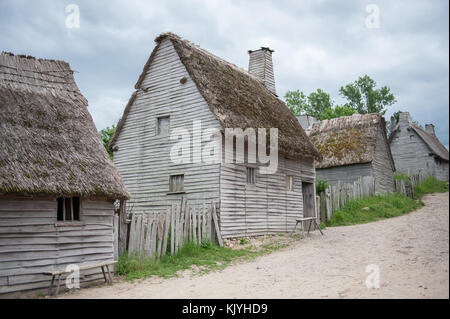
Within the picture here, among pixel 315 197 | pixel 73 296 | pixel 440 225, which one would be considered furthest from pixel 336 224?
pixel 73 296

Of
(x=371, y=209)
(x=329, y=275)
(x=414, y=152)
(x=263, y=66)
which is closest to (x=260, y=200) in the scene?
(x=329, y=275)

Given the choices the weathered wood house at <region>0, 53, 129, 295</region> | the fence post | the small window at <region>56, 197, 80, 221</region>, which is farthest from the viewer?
the fence post

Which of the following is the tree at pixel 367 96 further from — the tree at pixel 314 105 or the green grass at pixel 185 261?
the green grass at pixel 185 261

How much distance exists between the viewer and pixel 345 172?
26.0 m

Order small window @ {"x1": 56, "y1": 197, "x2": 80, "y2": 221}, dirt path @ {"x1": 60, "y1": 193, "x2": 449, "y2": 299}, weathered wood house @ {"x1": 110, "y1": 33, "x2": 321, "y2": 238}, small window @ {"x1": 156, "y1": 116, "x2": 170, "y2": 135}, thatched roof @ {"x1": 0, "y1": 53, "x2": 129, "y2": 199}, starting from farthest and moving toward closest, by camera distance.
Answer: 1. small window @ {"x1": 156, "y1": 116, "x2": 170, "y2": 135}
2. weathered wood house @ {"x1": 110, "y1": 33, "x2": 321, "y2": 238}
3. small window @ {"x1": 56, "y1": 197, "x2": 80, "y2": 221}
4. thatched roof @ {"x1": 0, "y1": 53, "x2": 129, "y2": 199}
5. dirt path @ {"x1": 60, "y1": 193, "x2": 449, "y2": 299}

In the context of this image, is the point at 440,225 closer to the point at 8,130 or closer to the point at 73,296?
the point at 73,296

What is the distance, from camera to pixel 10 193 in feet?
28.3

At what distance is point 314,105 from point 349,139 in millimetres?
22730

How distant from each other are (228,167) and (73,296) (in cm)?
715

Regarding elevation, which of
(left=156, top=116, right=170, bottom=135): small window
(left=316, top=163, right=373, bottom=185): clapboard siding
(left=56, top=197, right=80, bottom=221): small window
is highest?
(left=156, top=116, right=170, bottom=135): small window

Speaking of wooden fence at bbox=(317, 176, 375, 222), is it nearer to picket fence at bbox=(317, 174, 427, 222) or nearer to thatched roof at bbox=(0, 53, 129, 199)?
picket fence at bbox=(317, 174, 427, 222)

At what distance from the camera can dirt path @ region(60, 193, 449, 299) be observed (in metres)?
7.15

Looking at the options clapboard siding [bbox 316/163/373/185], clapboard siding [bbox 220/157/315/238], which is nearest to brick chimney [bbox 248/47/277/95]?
clapboard siding [bbox 220/157/315/238]

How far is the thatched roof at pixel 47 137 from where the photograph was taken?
29.0ft
